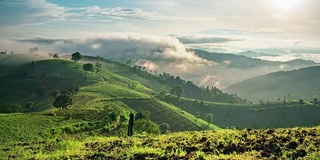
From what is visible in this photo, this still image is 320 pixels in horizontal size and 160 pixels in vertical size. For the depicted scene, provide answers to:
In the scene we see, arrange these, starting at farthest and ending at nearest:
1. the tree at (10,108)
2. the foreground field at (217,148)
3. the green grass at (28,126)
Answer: the tree at (10,108) < the green grass at (28,126) < the foreground field at (217,148)

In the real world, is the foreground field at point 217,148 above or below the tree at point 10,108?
above

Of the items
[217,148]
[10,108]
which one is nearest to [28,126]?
[217,148]

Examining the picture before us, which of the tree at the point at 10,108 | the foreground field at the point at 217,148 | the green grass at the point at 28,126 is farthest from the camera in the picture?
the tree at the point at 10,108

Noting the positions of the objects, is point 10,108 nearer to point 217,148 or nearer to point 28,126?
→ point 28,126

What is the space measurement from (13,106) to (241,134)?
185081mm

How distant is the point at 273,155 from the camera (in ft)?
63.7

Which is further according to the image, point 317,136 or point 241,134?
point 241,134

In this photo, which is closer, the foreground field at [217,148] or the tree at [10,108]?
the foreground field at [217,148]

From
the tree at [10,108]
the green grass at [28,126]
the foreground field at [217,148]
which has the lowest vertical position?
the tree at [10,108]

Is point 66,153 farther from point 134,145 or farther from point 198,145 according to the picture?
point 198,145

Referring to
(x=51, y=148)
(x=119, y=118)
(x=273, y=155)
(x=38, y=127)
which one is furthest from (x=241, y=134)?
(x=119, y=118)

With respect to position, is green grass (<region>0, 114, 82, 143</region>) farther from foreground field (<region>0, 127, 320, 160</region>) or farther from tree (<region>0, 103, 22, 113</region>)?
tree (<region>0, 103, 22, 113</region>)

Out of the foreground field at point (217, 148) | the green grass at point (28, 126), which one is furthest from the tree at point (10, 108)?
the foreground field at point (217, 148)

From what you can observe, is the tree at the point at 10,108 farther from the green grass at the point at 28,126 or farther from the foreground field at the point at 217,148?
the foreground field at the point at 217,148
